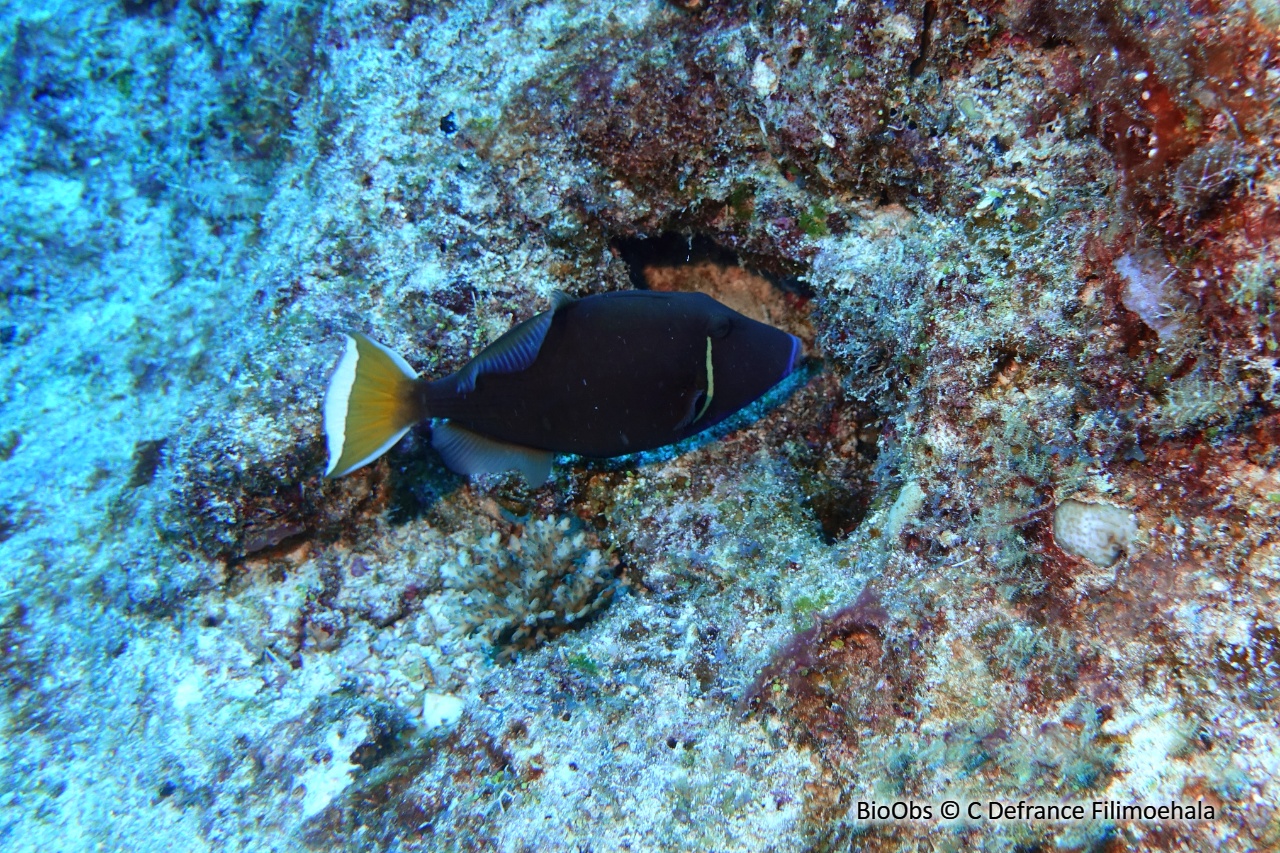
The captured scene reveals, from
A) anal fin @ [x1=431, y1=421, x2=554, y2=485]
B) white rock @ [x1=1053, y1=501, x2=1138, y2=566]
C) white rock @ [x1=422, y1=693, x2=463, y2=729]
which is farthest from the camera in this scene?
white rock @ [x1=422, y1=693, x2=463, y2=729]

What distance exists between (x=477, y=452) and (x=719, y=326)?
3.64 feet

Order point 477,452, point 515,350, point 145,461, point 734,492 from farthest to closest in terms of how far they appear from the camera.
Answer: point 145,461 → point 734,492 → point 477,452 → point 515,350

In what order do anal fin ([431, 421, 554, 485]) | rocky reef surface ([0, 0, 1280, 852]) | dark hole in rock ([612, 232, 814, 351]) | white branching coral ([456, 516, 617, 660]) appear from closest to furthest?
rocky reef surface ([0, 0, 1280, 852]) < anal fin ([431, 421, 554, 485]) < white branching coral ([456, 516, 617, 660]) < dark hole in rock ([612, 232, 814, 351])

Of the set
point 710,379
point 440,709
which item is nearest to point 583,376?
point 710,379

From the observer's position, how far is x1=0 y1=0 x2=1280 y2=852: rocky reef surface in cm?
183

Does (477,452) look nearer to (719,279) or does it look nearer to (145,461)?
(719,279)

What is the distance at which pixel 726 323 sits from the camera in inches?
91.3

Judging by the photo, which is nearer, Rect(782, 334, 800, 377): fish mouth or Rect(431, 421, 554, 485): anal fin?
Rect(782, 334, 800, 377): fish mouth

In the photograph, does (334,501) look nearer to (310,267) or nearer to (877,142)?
(310,267)

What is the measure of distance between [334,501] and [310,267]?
1.29 meters

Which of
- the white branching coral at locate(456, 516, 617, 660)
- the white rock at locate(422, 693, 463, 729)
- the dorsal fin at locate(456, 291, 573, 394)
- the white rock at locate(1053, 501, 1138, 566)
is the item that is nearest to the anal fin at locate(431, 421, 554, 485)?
the dorsal fin at locate(456, 291, 573, 394)

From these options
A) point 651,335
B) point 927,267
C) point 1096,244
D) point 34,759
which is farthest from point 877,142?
point 34,759

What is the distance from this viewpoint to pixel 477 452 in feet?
8.36

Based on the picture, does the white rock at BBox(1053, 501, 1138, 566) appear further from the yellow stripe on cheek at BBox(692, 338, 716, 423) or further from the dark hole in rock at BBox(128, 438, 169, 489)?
the dark hole in rock at BBox(128, 438, 169, 489)
